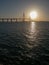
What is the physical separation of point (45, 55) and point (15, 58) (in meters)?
5.44

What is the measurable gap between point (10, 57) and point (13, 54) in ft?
6.25

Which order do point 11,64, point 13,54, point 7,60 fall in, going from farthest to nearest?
point 13,54 → point 7,60 → point 11,64

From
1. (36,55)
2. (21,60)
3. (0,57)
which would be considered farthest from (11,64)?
(36,55)

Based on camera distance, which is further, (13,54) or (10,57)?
(13,54)

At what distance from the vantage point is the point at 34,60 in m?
23.0

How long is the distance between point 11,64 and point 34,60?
3.92 metres

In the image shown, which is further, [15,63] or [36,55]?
[36,55]

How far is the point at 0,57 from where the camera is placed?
2428 centimetres

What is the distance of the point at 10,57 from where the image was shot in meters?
24.4

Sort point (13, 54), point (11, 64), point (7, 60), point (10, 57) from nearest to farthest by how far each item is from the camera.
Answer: point (11, 64) < point (7, 60) < point (10, 57) < point (13, 54)

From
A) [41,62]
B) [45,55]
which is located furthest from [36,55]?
[41,62]

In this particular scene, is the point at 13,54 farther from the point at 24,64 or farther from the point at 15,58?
the point at 24,64

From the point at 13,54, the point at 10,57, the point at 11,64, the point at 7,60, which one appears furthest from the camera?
the point at 13,54

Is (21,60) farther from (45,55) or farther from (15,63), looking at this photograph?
(45,55)
